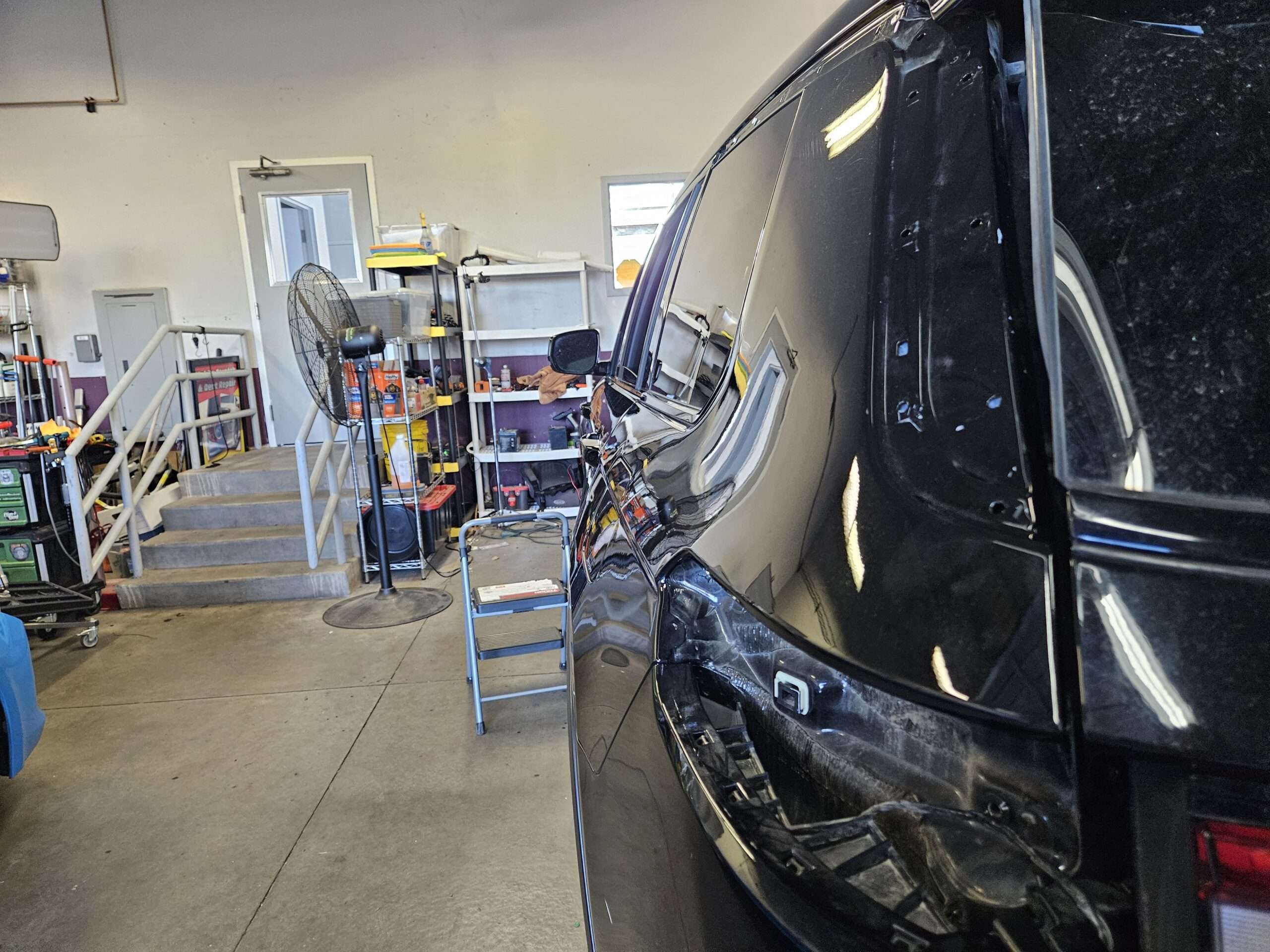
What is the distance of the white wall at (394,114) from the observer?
6.09m

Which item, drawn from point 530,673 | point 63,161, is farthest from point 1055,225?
point 63,161

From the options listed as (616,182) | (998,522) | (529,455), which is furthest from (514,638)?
(616,182)

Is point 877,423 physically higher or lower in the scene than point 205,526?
higher

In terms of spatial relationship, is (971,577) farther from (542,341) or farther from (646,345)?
(542,341)

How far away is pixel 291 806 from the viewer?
2.29 meters

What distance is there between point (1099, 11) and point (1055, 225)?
0.17m

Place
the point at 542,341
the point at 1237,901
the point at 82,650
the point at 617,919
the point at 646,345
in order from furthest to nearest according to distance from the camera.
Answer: the point at 542,341 < the point at 82,650 < the point at 646,345 < the point at 617,919 < the point at 1237,901

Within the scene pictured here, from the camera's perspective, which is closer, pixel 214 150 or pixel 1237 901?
pixel 1237 901

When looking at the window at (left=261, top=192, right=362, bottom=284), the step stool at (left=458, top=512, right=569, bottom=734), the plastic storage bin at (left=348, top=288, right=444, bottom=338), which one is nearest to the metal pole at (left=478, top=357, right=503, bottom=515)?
the plastic storage bin at (left=348, top=288, right=444, bottom=338)

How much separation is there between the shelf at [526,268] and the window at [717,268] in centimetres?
435

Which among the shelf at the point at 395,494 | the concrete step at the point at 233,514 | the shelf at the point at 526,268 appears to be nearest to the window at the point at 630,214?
the shelf at the point at 526,268

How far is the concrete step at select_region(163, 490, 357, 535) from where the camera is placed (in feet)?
15.5

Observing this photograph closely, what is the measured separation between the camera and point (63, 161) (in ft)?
20.6

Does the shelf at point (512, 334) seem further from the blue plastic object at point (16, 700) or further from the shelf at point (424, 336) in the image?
the blue plastic object at point (16, 700)
